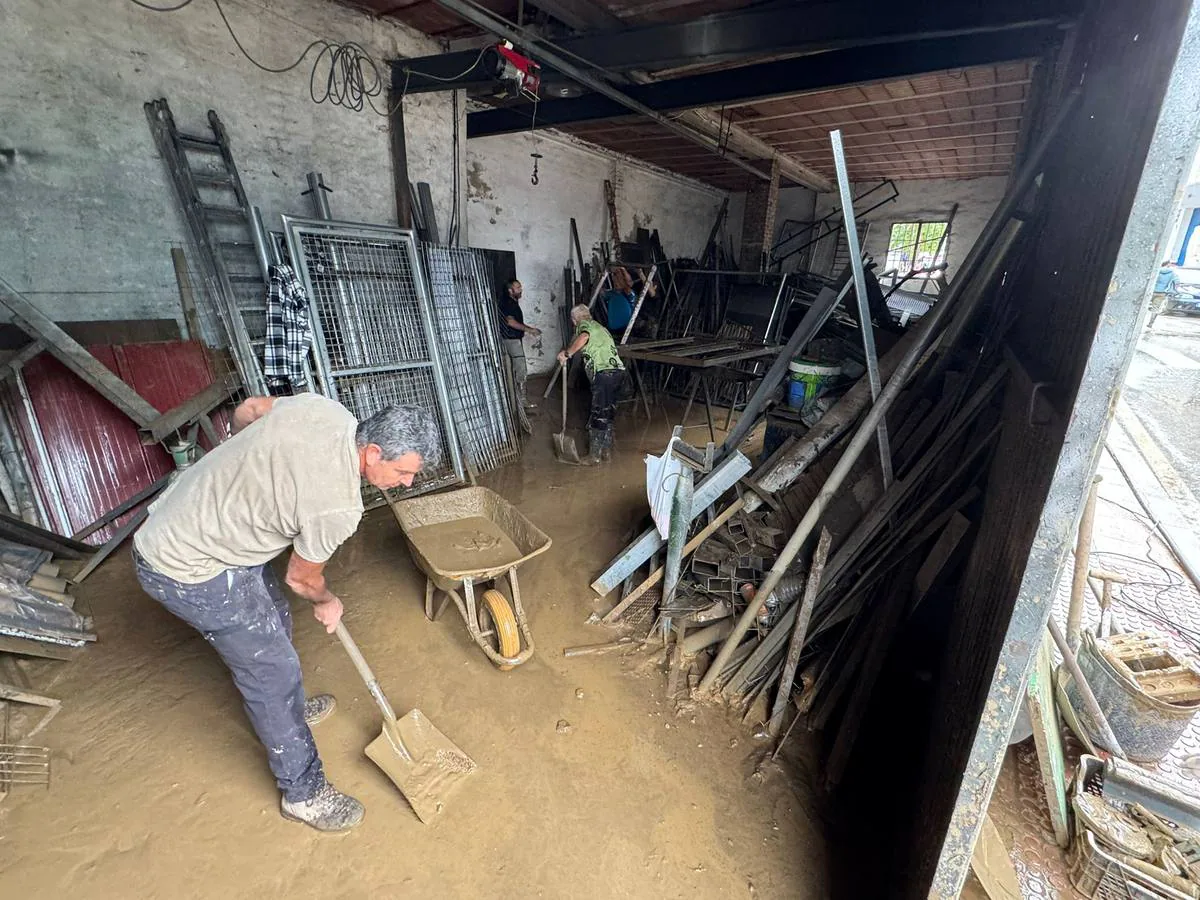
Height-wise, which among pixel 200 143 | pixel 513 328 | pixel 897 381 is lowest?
pixel 513 328

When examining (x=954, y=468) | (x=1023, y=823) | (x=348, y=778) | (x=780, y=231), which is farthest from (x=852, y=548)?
(x=780, y=231)

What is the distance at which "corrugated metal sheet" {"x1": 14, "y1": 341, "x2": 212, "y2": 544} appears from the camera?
3.33m

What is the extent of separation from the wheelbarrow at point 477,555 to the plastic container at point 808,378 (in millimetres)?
2458

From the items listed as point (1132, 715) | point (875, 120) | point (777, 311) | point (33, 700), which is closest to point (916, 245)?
point (875, 120)

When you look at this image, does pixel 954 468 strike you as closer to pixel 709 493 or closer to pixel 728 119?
pixel 709 493

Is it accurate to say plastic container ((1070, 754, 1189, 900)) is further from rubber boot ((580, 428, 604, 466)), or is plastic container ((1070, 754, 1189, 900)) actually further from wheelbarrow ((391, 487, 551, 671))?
rubber boot ((580, 428, 604, 466))

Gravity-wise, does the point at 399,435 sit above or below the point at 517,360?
above

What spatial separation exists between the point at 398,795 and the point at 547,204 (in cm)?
770

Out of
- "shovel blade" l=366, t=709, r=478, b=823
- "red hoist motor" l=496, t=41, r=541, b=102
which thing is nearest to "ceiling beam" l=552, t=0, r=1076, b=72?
"red hoist motor" l=496, t=41, r=541, b=102

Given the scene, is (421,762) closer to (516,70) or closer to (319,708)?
(319,708)

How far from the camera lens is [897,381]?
2.51 meters

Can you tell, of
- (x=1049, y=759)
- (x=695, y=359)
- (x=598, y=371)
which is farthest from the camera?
(x=598, y=371)

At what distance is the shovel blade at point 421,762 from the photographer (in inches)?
83.2

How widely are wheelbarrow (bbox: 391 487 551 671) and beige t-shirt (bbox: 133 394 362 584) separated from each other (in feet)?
3.17
